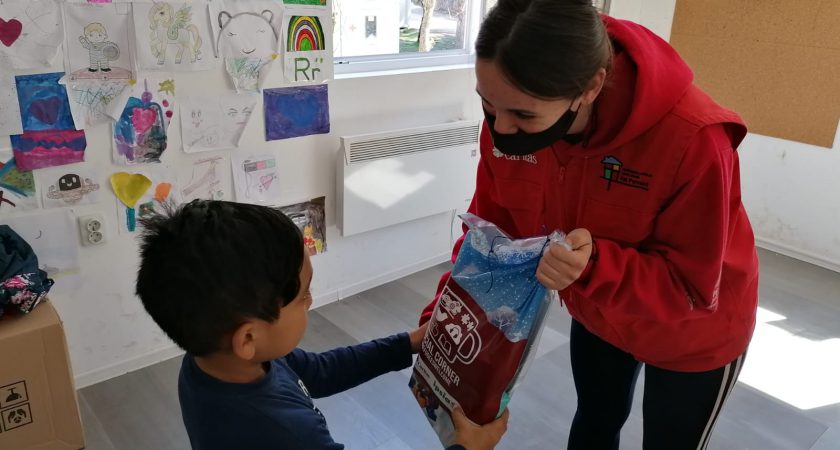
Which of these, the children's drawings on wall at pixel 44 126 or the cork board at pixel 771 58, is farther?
the cork board at pixel 771 58

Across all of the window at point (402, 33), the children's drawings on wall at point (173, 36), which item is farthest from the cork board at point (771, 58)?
the children's drawings on wall at point (173, 36)

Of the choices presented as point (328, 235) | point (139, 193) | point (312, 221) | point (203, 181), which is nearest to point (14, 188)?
point (139, 193)

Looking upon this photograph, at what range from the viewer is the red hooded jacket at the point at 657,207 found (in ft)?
3.36

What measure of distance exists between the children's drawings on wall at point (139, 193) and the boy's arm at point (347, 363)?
126cm

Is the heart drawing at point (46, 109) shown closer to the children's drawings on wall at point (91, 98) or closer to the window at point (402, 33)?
the children's drawings on wall at point (91, 98)

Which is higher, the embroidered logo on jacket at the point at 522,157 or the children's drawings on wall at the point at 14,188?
the embroidered logo on jacket at the point at 522,157

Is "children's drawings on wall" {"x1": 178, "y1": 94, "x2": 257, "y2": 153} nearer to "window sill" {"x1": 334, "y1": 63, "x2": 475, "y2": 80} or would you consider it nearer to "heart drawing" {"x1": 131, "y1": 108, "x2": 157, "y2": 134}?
"heart drawing" {"x1": 131, "y1": 108, "x2": 157, "y2": 134}

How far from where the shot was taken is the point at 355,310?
293cm

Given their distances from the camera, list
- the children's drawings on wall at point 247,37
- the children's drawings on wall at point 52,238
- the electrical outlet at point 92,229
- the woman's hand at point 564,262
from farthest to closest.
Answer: the children's drawings on wall at point 247,37
the electrical outlet at point 92,229
the children's drawings on wall at point 52,238
the woman's hand at point 564,262

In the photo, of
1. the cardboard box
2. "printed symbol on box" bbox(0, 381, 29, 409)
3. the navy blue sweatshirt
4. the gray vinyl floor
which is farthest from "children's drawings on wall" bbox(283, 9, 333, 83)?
the navy blue sweatshirt

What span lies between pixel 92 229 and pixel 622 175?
1.82m

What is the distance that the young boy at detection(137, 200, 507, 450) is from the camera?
89 centimetres

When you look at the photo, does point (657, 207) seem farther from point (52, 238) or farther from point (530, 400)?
point (52, 238)

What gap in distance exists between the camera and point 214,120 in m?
2.36
